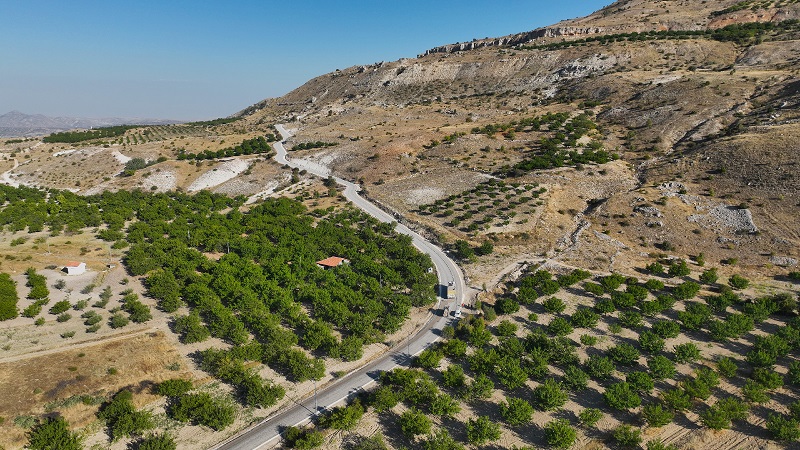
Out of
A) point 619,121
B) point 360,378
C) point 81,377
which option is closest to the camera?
point 81,377

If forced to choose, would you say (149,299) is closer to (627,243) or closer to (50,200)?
(50,200)

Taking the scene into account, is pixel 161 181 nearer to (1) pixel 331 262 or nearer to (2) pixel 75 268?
(2) pixel 75 268

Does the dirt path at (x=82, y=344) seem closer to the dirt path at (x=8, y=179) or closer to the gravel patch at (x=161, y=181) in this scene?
the gravel patch at (x=161, y=181)

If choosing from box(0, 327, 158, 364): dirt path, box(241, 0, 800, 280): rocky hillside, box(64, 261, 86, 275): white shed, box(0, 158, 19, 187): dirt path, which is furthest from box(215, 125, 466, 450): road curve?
box(0, 158, 19, 187): dirt path

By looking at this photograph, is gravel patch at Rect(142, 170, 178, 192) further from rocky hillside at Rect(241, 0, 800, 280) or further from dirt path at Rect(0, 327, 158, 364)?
dirt path at Rect(0, 327, 158, 364)

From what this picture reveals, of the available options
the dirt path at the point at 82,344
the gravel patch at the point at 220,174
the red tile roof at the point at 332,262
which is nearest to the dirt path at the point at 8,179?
the gravel patch at the point at 220,174

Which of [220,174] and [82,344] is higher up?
[220,174]

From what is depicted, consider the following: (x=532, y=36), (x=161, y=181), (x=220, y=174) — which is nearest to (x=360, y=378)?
(x=220, y=174)
